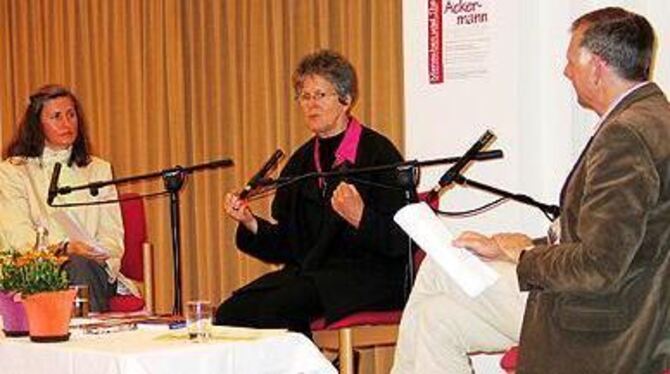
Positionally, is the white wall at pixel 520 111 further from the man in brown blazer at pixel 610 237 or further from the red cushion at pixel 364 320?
the man in brown blazer at pixel 610 237

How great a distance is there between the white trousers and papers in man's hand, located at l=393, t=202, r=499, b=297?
0.27 m

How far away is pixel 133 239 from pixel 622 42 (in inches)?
102

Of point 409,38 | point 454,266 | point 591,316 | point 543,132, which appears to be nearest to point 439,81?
point 409,38

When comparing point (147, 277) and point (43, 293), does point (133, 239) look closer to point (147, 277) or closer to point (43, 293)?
point (147, 277)

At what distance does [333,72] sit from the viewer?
416cm

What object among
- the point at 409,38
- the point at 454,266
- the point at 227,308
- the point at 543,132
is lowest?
the point at 227,308

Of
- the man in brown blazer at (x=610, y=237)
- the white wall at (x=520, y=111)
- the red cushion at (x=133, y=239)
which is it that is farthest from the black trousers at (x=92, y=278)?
the man in brown blazer at (x=610, y=237)

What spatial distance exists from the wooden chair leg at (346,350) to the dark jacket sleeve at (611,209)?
3.84 ft

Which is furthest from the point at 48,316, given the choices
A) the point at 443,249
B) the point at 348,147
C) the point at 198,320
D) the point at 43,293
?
the point at 348,147

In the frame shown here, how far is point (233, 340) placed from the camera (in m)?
2.93

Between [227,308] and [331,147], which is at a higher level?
[331,147]

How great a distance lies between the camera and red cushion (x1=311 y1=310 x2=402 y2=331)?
3.83 metres

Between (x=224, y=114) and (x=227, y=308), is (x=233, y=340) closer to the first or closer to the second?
(x=227, y=308)

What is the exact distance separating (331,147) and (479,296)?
3.52ft
